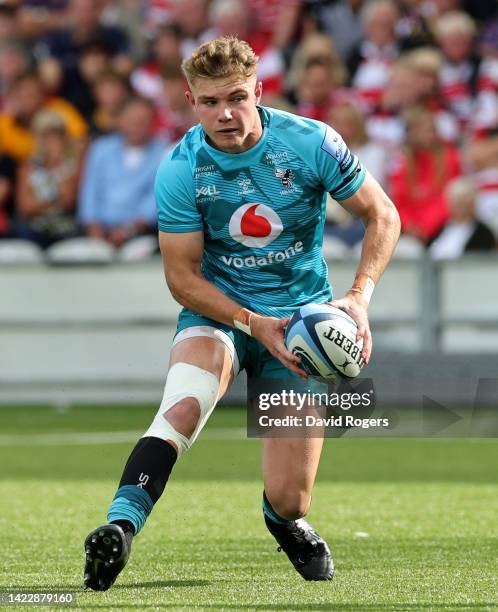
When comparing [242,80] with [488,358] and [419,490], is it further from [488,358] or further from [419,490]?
[488,358]

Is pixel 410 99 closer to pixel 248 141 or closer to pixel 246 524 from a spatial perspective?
pixel 246 524

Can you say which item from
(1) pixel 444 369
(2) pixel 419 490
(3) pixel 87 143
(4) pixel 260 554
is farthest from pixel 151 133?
(4) pixel 260 554

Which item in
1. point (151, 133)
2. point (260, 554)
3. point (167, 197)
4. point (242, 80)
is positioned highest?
point (242, 80)

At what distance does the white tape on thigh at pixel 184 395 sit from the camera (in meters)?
5.52

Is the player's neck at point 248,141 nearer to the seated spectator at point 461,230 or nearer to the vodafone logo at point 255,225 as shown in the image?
the vodafone logo at point 255,225

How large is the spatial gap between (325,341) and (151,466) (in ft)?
2.74

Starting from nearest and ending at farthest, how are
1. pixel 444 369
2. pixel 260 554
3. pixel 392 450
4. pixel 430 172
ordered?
→ pixel 260 554 → pixel 392 450 → pixel 444 369 → pixel 430 172

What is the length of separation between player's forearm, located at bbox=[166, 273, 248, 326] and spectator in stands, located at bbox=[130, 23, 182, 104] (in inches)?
437

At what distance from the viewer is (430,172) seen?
14883 mm

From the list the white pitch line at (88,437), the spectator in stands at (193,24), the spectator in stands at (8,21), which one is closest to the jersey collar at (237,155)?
the white pitch line at (88,437)

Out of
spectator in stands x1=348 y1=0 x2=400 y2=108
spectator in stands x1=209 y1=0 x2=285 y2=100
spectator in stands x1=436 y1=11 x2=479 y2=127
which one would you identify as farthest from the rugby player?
spectator in stands x1=209 y1=0 x2=285 y2=100

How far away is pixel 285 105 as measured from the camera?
50.2 ft

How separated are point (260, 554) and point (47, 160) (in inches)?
406

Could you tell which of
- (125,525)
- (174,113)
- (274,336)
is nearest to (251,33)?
(174,113)
